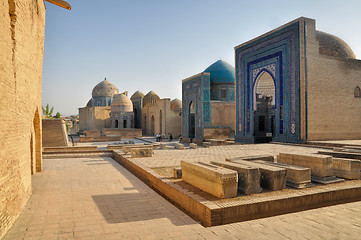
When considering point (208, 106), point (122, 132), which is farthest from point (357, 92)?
point (122, 132)

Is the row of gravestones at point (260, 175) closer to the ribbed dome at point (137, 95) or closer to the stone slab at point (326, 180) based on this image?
the stone slab at point (326, 180)

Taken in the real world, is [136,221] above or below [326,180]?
below

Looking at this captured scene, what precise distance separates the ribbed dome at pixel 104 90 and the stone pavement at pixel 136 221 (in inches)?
1308

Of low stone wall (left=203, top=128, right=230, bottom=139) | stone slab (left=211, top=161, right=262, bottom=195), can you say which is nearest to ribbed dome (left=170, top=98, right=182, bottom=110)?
low stone wall (left=203, top=128, right=230, bottom=139)

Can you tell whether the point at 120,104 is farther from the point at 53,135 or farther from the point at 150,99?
the point at 53,135

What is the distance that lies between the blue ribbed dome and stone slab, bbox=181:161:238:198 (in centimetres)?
1916

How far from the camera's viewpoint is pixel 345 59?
13.3 metres

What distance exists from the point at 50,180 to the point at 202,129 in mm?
14859

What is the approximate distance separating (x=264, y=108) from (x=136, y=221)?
14090mm

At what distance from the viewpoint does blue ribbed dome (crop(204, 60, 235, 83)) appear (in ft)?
75.5

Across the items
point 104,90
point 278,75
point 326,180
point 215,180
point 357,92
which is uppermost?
point 104,90

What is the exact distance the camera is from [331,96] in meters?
12.9

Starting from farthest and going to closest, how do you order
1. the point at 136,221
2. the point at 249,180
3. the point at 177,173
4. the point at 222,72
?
the point at 222,72, the point at 177,173, the point at 249,180, the point at 136,221

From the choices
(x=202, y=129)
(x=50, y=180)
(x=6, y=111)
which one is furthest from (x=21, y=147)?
(x=202, y=129)
